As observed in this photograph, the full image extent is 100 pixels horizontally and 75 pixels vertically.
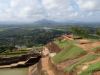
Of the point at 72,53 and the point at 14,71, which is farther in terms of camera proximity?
the point at 14,71

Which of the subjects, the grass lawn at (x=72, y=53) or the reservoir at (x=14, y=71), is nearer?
the grass lawn at (x=72, y=53)

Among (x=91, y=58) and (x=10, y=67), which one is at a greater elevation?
(x=91, y=58)

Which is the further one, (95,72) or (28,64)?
(28,64)

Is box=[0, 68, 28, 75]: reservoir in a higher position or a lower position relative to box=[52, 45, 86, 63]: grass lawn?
lower

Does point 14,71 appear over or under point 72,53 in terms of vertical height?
under

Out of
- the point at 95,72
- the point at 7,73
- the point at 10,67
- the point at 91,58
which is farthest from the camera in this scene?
the point at 10,67

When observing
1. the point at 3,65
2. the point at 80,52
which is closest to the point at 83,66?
the point at 80,52

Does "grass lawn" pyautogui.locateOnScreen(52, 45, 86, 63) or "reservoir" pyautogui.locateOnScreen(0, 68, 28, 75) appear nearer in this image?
"grass lawn" pyautogui.locateOnScreen(52, 45, 86, 63)

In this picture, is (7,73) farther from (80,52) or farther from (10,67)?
(80,52)

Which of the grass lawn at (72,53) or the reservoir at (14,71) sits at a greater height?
the grass lawn at (72,53)

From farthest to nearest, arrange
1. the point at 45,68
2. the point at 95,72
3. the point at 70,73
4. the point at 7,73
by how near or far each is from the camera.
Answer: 1. the point at 7,73
2. the point at 45,68
3. the point at 70,73
4. the point at 95,72
